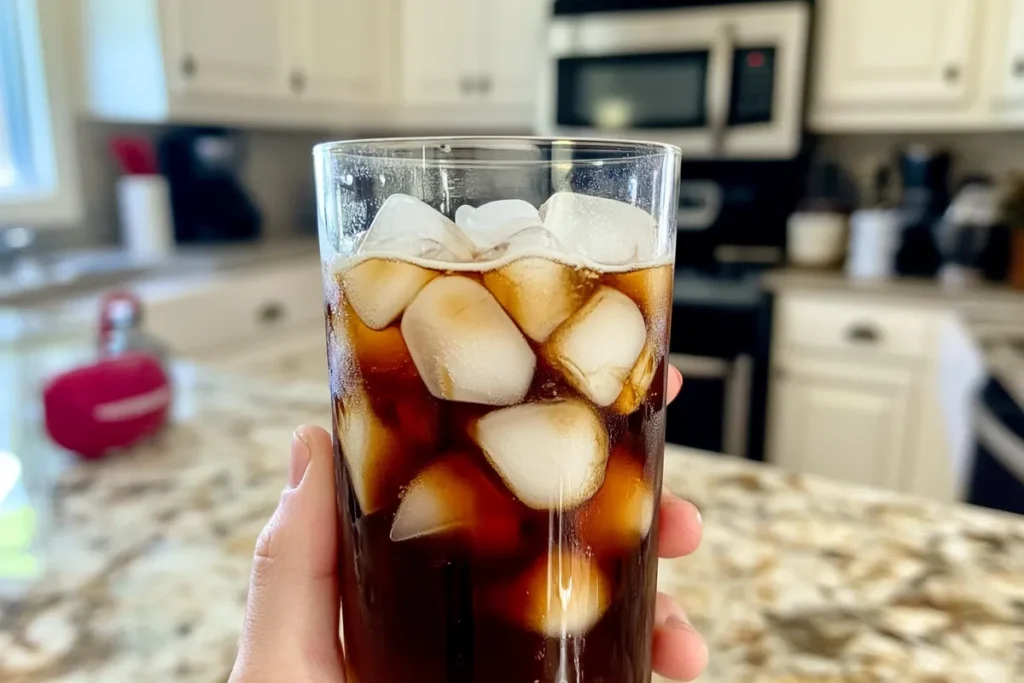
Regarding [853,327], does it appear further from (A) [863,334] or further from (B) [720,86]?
(B) [720,86]

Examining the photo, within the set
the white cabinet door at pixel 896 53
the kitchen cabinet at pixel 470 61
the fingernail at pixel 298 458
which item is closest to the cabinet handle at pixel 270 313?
the kitchen cabinet at pixel 470 61

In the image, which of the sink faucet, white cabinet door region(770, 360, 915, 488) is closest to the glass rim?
the sink faucet

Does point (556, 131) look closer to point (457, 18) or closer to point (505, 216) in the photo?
point (457, 18)

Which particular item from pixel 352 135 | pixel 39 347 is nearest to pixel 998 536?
pixel 39 347

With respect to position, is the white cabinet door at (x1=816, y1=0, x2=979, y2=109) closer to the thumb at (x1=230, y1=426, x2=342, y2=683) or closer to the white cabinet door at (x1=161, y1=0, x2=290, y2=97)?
the white cabinet door at (x1=161, y1=0, x2=290, y2=97)

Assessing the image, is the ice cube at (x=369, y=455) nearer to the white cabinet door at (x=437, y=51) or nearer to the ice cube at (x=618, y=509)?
the ice cube at (x=618, y=509)

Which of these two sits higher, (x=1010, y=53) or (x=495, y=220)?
(x=1010, y=53)

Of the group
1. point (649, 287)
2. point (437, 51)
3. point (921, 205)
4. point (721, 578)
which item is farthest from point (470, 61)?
point (649, 287)
